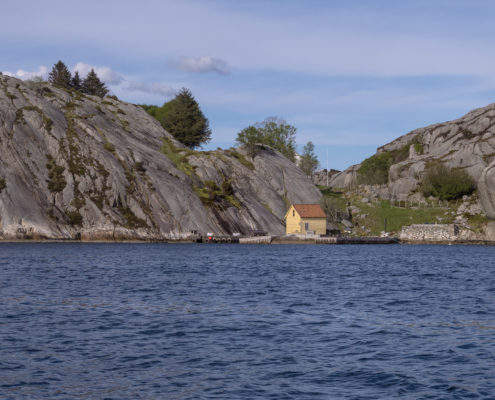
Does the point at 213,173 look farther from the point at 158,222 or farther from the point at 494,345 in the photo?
the point at 494,345

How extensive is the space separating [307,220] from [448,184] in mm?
38884

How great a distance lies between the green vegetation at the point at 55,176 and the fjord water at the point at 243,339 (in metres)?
72.0

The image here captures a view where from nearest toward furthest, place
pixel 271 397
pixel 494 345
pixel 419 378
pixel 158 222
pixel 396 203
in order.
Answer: pixel 271 397, pixel 419 378, pixel 494 345, pixel 158 222, pixel 396 203

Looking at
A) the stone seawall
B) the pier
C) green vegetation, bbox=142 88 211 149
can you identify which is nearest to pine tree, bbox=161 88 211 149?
green vegetation, bbox=142 88 211 149

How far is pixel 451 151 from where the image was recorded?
172375 mm

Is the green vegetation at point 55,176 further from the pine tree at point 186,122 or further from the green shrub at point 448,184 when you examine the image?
the green shrub at point 448,184

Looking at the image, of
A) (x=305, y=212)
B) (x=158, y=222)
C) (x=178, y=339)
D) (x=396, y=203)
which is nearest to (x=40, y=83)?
(x=158, y=222)

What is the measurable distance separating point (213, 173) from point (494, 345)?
12341 centimetres

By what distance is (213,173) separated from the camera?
14588 cm

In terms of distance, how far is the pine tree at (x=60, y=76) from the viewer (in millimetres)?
179875

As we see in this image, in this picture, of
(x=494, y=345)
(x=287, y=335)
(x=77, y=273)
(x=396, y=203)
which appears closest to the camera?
(x=494, y=345)

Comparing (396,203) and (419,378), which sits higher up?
(396,203)

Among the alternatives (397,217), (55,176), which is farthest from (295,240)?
(55,176)

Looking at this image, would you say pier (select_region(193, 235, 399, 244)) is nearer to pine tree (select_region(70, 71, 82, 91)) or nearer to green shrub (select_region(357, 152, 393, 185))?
green shrub (select_region(357, 152, 393, 185))
